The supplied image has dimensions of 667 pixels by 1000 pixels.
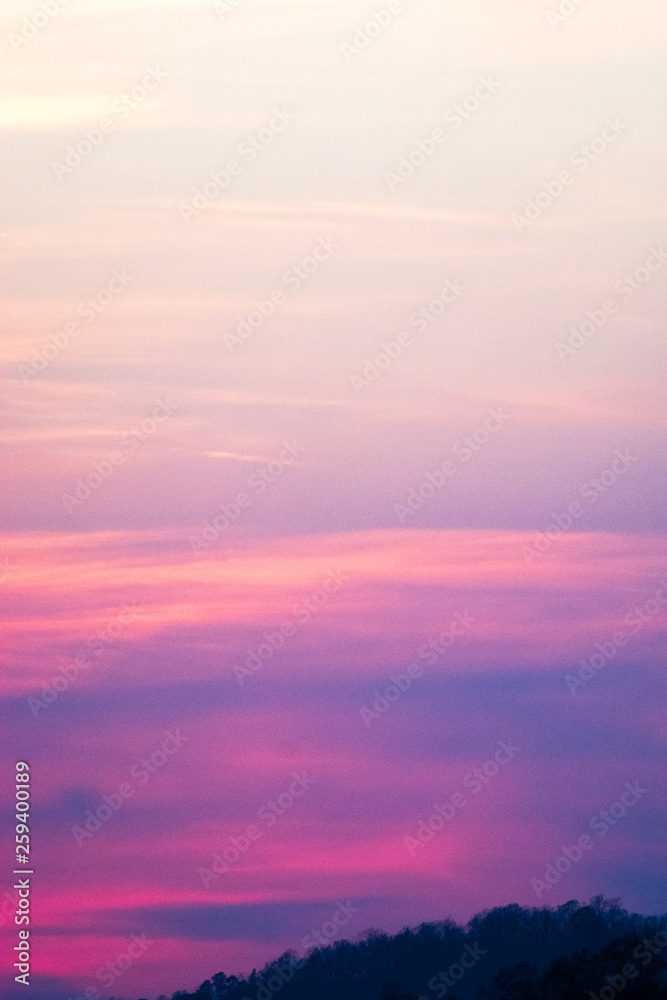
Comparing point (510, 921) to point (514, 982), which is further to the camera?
point (510, 921)

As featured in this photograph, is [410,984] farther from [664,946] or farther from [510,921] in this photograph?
[664,946]

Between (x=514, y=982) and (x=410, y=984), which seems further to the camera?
(x=410, y=984)

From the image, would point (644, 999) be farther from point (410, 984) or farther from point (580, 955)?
point (410, 984)

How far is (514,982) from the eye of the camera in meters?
49.0

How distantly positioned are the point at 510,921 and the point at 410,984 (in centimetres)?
421

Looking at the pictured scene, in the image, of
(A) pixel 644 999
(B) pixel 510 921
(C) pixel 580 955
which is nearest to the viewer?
(A) pixel 644 999

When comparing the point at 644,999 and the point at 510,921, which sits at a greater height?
the point at 510,921

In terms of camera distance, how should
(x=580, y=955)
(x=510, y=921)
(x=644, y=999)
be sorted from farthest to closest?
(x=510, y=921) → (x=580, y=955) → (x=644, y=999)

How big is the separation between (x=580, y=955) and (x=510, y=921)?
5354mm

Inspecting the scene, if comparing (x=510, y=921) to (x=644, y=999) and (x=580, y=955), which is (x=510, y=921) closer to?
(x=580, y=955)

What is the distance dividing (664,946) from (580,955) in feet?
8.38

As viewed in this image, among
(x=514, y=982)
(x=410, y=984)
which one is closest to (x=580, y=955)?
(x=514, y=982)

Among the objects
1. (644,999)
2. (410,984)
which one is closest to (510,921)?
(410,984)

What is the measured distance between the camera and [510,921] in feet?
181
